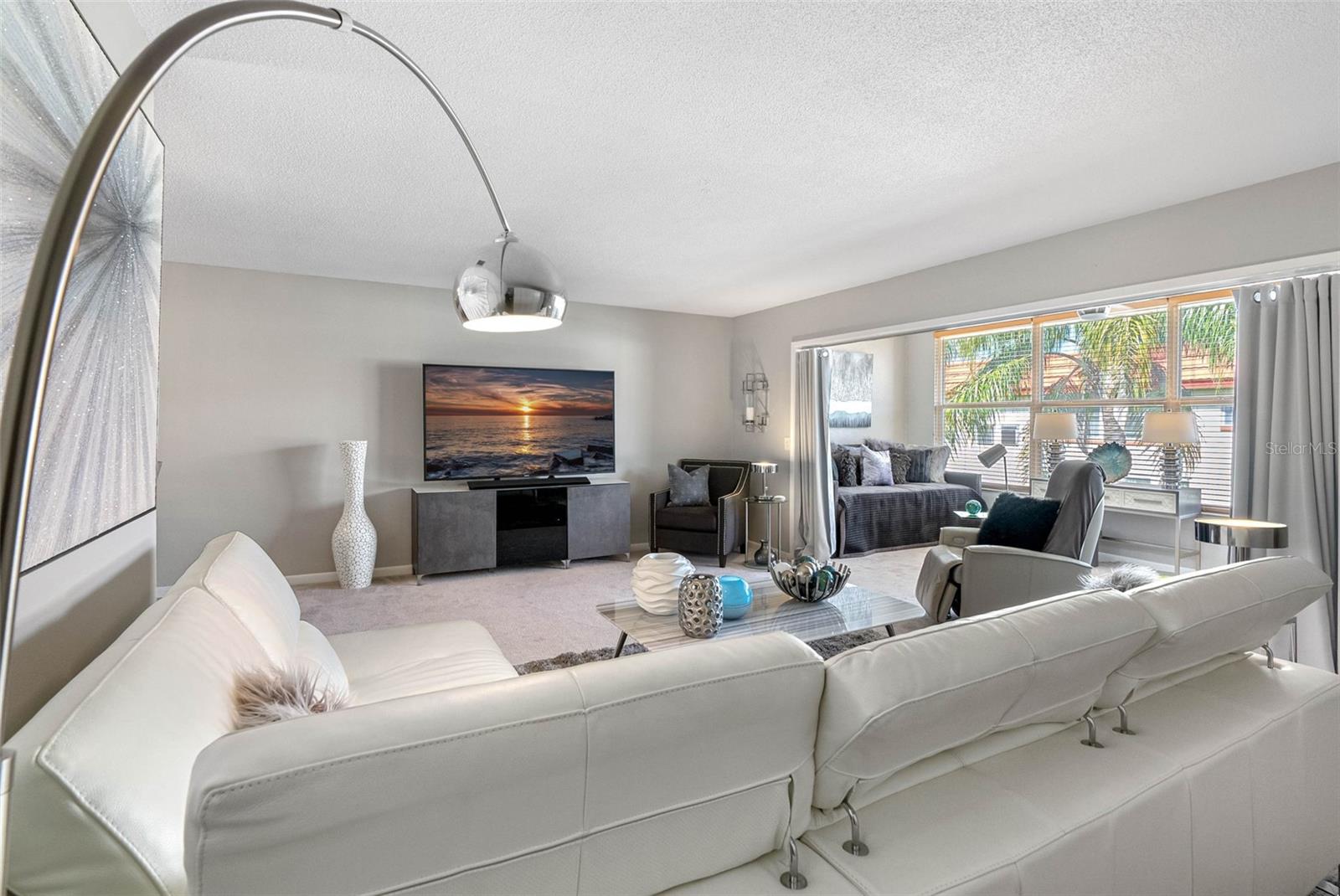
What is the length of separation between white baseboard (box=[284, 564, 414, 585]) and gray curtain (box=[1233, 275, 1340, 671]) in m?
5.43

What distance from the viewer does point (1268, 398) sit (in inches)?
117

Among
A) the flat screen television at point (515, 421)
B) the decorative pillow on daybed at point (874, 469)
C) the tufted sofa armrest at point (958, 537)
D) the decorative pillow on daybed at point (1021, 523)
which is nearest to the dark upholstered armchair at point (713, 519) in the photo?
the flat screen television at point (515, 421)

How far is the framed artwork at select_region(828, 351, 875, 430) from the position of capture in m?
7.71

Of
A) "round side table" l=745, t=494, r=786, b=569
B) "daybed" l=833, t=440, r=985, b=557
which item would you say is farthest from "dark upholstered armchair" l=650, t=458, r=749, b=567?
"daybed" l=833, t=440, r=985, b=557

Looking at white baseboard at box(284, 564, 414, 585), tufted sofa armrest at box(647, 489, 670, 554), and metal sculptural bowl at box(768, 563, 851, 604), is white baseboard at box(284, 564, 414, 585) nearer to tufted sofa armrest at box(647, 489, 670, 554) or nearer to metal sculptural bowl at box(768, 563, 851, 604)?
tufted sofa armrest at box(647, 489, 670, 554)

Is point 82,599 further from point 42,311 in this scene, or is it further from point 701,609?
point 701,609

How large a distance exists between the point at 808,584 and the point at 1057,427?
4199 mm

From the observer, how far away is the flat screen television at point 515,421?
17.1 feet

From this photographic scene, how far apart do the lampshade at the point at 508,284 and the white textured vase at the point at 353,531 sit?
333 cm

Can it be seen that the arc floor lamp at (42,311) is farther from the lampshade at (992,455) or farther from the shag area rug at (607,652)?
the lampshade at (992,455)

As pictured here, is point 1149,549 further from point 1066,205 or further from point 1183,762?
point 1183,762

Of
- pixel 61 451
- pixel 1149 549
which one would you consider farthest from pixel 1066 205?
pixel 61 451

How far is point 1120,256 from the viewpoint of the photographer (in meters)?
3.45

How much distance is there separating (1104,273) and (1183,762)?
10.3ft
